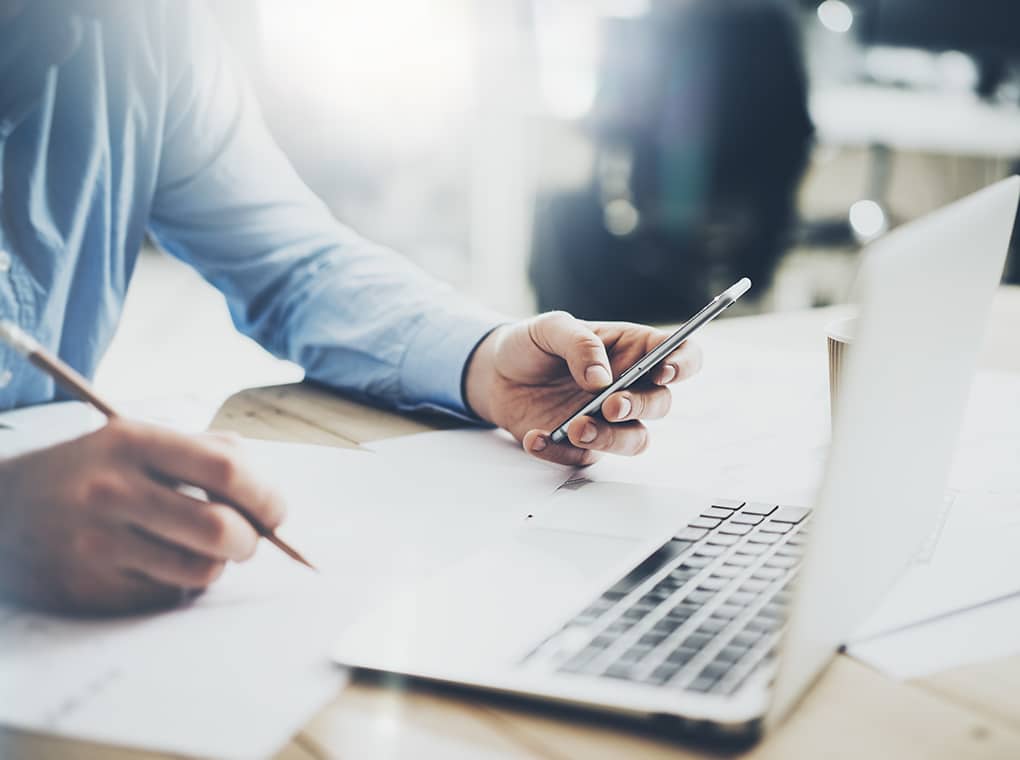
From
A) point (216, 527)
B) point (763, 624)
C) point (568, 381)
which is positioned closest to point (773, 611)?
point (763, 624)

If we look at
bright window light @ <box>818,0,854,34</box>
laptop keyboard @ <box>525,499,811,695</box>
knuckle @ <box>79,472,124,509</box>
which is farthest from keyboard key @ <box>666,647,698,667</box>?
bright window light @ <box>818,0,854,34</box>

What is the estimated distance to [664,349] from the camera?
61cm

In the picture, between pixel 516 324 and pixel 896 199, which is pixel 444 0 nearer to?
pixel 896 199

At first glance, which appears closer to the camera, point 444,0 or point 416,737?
point 416,737

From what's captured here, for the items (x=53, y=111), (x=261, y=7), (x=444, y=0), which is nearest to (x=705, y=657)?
(x=53, y=111)

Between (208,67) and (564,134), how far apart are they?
2.51 metres

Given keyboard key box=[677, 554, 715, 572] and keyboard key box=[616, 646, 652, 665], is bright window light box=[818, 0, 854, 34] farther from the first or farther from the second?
keyboard key box=[616, 646, 652, 665]

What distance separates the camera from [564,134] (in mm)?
3363

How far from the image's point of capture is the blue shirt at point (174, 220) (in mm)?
802

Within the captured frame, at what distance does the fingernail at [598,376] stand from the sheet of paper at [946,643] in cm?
28

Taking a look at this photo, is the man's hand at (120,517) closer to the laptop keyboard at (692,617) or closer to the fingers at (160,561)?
the fingers at (160,561)

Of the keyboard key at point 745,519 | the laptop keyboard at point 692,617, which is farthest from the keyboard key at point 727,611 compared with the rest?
the keyboard key at point 745,519

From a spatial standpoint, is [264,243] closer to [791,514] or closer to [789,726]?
[791,514]

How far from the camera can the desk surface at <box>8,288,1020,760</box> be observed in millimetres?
329
